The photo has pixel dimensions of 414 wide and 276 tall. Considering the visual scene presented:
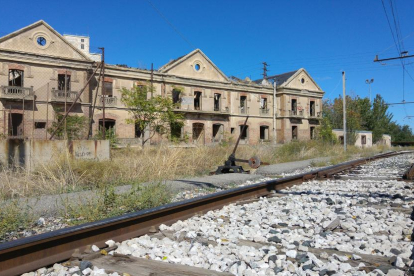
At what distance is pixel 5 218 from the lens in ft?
12.6

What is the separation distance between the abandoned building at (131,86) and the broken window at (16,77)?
0.21 feet

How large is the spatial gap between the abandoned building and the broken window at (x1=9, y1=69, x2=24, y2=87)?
0.07 metres

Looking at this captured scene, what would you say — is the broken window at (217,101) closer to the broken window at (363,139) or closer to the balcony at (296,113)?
the balcony at (296,113)

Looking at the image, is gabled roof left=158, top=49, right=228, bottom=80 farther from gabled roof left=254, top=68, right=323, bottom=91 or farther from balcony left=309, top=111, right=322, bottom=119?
balcony left=309, top=111, right=322, bottom=119

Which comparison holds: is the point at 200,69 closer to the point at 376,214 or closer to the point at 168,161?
the point at 168,161

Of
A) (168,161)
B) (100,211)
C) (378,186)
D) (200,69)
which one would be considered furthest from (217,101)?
(100,211)

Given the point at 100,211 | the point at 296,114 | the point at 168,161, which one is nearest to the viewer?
Result: the point at 100,211

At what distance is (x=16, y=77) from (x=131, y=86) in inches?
332

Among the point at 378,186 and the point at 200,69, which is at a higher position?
the point at 200,69

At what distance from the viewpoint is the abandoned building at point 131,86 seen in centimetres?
2328

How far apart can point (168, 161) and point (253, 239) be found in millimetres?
6268

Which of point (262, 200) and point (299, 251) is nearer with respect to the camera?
point (299, 251)

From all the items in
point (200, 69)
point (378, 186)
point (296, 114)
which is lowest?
point (378, 186)

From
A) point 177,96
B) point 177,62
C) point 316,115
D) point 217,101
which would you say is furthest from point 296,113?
point 177,62
